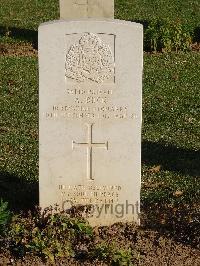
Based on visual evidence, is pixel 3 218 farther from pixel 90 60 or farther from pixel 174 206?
pixel 174 206

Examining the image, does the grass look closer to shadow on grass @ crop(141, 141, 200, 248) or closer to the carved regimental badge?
shadow on grass @ crop(141, 141, 200, 248)

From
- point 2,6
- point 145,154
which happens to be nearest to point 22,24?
point 2,6

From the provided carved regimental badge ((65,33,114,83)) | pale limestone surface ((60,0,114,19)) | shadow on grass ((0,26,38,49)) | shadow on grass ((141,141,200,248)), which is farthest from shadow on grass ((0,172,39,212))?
shadow on grass ((0,26,38,49))

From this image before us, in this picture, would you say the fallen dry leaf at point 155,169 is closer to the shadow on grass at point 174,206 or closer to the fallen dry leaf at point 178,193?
the shadow on grass at point 174,206

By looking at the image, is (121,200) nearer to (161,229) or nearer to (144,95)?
(161,229)

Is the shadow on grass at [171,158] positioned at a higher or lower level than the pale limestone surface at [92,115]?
lower

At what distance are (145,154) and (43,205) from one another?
232 cm

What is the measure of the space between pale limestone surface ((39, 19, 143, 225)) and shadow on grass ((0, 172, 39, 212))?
528 millimetres

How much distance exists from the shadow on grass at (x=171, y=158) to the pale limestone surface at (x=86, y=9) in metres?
A: 2.61

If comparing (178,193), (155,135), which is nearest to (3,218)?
(178,193)

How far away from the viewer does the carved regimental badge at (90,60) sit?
5.45 m

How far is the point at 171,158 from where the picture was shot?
7836mm

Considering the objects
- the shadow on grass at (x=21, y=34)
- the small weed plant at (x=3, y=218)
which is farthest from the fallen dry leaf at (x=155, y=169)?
the shadow on grass at (x=21, y=34)

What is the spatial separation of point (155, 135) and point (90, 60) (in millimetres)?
Answer: 3247
